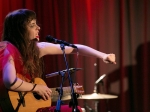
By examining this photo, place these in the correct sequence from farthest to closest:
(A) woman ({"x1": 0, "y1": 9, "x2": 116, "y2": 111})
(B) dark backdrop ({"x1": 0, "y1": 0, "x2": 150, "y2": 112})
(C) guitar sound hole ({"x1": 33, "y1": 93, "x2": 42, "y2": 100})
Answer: (B) dark backdrop ({"x1": 0, "y1": 0, "x2": 150, "y2": 112}) → (C) guitar sound hole ({"x1": 33, "y1": 93, "x2": 42, "y2": 100}) → (A) woman ({"x1": 0, "y1": 9, "x2": 116, "y2": 111})

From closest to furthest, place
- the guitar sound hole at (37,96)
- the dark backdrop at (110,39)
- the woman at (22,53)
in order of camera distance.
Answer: the woman at (22,53)
the guitar sound hole at (37,96)
the dark backdrop at (110,39)

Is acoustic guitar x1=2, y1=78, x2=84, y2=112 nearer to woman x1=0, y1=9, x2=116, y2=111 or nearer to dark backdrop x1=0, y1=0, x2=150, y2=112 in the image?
woman x1=0, y1=9, x2=116, y2=111

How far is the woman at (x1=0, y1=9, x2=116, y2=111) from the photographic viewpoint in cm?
186

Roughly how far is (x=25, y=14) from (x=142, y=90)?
63.2 inches

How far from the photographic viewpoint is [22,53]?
2.09m

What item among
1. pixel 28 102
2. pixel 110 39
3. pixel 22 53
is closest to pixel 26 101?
pixel 28 102

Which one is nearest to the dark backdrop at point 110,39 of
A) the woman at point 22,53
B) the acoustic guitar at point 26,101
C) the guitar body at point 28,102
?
the woman at point 22,53

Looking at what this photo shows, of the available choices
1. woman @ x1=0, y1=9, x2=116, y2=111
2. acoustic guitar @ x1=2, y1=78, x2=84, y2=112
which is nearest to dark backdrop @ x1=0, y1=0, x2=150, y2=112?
woman @ x1=0, y1=9, x2=116, y2=111

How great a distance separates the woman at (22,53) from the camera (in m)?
1.86

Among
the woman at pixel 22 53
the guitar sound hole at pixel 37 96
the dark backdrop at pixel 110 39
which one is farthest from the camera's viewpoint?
the dark backdrop at pixel 110 39

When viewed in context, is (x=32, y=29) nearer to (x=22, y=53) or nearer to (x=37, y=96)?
(x=22, y=53)

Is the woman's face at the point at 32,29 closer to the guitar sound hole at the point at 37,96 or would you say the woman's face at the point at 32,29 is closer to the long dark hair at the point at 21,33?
the long dark hair at the point at 21,33

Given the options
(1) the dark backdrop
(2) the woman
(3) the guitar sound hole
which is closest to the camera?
(2) the woman

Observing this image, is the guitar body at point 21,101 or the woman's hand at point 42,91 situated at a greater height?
the woman's hand at point 42,91
